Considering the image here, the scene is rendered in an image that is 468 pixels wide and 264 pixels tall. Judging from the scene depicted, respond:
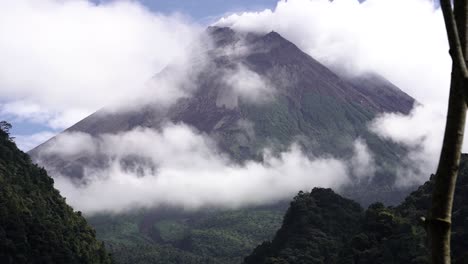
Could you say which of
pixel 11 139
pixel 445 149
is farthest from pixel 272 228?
pixel 445 149

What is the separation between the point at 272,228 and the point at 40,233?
121157 millimetres

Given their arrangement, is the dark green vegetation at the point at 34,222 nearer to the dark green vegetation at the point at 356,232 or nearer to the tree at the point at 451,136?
the dark green vegetation at the point at 356,232

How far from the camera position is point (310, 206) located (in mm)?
66375

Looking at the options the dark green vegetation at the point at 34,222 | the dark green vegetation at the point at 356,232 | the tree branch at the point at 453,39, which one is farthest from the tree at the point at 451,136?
the dark green vegetation at the point at 34,222

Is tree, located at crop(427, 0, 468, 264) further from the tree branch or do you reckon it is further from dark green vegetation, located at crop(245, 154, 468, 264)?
dark green vegetation, located at crop(245, 154, 468, 264)

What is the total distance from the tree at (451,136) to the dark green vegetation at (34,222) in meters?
57.5

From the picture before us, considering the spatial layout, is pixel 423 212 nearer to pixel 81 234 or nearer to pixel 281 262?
pixel 281 262

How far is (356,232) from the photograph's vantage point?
5678 cm

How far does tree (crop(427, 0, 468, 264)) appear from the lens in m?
2.89

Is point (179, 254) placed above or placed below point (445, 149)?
above

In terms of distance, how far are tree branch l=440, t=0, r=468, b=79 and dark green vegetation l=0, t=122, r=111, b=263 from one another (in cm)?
5782

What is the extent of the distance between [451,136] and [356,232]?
55.2m

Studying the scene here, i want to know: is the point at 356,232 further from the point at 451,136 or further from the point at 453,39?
the point at 453,39

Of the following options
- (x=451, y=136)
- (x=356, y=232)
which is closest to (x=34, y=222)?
(x=356, y=232)
